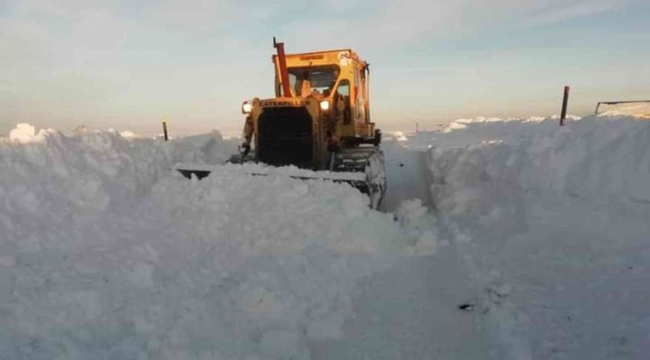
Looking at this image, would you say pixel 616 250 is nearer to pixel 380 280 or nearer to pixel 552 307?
pixel 552 307

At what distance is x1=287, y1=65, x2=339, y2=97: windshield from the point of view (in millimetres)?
10609

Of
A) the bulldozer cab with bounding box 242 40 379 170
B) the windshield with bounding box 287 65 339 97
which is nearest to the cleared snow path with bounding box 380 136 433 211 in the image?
the bulldozer cab with bounding box 242 40 379 170

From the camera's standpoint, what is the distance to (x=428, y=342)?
4.10 metres

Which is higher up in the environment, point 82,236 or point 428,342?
point 82,236

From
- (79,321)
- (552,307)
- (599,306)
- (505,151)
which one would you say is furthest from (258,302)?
(505,151)

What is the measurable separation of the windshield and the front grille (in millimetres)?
1607

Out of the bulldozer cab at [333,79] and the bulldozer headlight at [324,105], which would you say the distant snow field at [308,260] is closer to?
the bulldozer headlight at [324,105]

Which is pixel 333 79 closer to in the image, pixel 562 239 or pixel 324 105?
pixel 324 105

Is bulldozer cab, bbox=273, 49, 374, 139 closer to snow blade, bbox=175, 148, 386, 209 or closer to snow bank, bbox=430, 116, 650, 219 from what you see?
snow blade, bbox=175, 148, 386, 209

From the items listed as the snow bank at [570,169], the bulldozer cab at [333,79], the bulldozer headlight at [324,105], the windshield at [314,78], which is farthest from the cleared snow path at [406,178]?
the windshield at [314,78]

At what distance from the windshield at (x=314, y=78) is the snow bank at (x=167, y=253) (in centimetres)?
352

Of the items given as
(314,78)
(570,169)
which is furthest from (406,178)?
(570,169)

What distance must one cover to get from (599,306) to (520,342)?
1.21 m

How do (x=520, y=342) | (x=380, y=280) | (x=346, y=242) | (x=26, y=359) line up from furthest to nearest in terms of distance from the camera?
(x=346, y=242) → (x=380, y=280) → (x=520, y=342) → (x=26, y=359)
